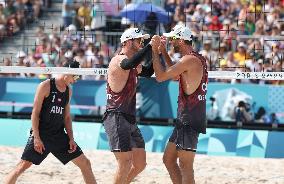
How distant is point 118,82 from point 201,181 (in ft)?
9.53

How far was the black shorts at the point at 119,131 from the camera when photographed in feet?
27.3

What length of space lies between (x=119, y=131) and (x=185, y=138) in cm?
63

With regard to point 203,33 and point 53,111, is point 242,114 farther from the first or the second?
point 53,111

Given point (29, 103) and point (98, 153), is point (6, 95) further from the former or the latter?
point (98, 153)

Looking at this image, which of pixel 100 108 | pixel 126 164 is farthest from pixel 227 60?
pixel 126 164

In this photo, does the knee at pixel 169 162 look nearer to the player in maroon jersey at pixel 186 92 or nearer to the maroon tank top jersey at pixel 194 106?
the player in maroon jersey at pixel 186 92

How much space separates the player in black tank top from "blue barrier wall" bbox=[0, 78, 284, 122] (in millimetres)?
5653

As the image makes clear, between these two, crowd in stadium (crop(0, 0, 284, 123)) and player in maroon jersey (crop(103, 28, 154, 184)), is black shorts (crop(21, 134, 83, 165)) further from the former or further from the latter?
crowd in stadium (crop(0, 0, 284, 123))

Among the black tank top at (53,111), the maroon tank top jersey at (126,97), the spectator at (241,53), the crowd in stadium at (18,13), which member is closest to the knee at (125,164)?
the maroon tank top jersey at (126,97)

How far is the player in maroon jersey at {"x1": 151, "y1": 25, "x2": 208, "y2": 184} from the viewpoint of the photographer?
8.20 meters

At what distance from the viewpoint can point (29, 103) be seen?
14.8 meters

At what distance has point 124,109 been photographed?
8.41m

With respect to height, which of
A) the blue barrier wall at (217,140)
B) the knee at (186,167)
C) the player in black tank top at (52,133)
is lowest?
the blue barrier wall at (217,140)

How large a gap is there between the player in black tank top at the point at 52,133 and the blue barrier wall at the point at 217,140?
516cm
